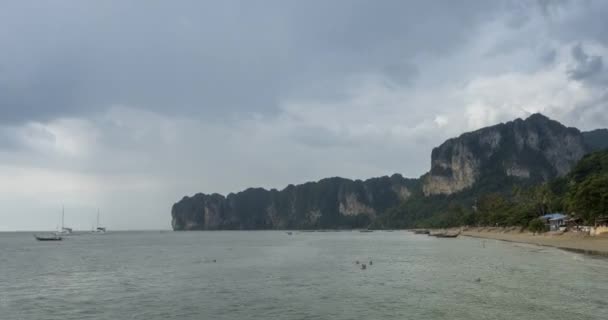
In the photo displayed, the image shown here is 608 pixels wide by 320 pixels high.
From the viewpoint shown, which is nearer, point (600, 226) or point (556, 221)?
point (600, 226)

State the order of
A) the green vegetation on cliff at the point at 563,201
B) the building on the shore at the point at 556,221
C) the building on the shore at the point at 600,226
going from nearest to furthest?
the green vegetation on cliff at the point at 563,201
the building on the shore at the point at 600,226
the building on the shore at the point at 556,221

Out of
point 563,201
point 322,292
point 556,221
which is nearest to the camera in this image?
point 322,292

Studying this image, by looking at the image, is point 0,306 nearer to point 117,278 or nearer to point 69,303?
point 69,303

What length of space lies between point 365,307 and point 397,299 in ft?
10.4

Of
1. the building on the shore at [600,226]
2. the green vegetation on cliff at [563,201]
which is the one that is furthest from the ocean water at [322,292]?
the building on the shore at [600,226]

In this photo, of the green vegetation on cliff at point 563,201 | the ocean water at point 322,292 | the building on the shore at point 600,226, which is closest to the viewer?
the ocean water at point 322,292

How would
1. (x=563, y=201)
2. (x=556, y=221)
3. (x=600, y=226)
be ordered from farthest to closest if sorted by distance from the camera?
(x=563, y=201), (x=556, y=221), (x=600, y=226)

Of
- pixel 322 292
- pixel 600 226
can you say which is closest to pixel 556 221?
pixel 600 226

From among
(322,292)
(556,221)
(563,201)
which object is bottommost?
(322,292)

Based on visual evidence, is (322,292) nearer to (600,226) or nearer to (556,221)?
(600,226)

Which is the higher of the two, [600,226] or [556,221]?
[556,221]

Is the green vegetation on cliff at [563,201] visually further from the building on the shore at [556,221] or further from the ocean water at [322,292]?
the ocean water at [322,292]

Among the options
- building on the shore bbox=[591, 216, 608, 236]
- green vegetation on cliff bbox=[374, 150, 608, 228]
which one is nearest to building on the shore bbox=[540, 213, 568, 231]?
green vegetation on cliff bbox=[374, 150, 608, 228]

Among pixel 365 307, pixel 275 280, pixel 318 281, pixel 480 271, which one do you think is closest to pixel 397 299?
pixel 365 307
